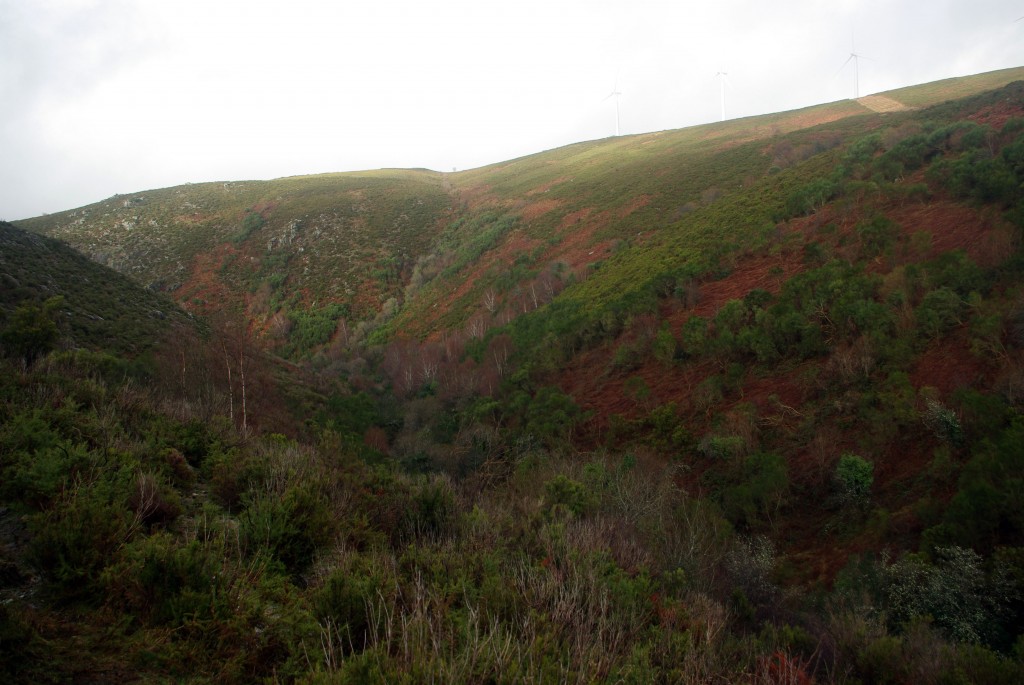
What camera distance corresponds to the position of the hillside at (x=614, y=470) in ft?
11.2

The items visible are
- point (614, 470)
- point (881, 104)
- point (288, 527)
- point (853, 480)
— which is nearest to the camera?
point (288, 527)

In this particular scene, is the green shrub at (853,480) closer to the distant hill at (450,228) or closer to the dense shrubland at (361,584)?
the dense shrubland at (361,584)

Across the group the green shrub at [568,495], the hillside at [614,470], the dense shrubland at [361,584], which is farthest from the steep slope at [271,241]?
the dense shrubland at [361,584]

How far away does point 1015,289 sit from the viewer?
1084 cm

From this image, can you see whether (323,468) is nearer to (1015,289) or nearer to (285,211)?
(1015,289)

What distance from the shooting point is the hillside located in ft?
11.2

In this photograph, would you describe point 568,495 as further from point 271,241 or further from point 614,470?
point 271,241

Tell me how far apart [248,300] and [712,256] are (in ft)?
121

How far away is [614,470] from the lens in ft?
37.7

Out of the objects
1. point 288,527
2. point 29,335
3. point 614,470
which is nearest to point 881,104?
point 614,470

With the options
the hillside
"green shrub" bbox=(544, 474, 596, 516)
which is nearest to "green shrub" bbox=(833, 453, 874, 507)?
the hillside

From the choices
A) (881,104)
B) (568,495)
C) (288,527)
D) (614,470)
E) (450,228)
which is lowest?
(614,470)

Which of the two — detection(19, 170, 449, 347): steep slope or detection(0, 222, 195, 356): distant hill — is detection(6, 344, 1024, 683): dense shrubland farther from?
detection(19, 170, 449, 347): steep slope

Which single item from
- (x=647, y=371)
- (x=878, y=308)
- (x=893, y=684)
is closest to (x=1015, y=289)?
(x=878, y=308)
